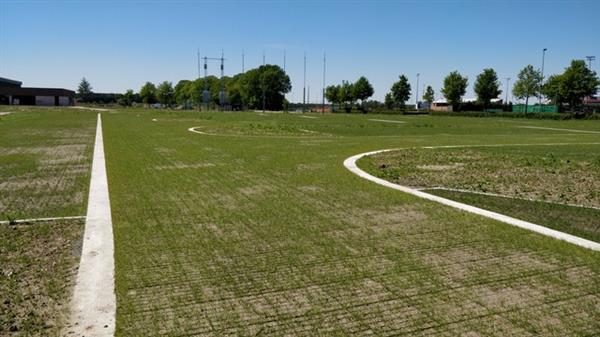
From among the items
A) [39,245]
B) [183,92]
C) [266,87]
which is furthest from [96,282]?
[183,92]

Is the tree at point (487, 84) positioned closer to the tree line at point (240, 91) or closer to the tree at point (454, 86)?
the tree at point (454, 86)

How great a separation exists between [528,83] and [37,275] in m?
83.2

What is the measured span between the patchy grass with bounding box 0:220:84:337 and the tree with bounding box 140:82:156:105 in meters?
142

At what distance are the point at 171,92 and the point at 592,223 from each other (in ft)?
467

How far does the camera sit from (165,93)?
5531 inches

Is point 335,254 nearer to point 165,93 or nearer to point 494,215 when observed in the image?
point 494,215

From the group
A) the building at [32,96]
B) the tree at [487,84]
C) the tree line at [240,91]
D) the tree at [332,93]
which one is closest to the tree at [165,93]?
the tree line at [240,91]

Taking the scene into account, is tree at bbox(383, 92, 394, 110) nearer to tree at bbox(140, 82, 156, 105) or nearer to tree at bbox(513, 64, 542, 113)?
tree at bbox(513, 64, 542, 113)

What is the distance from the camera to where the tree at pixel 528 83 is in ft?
252

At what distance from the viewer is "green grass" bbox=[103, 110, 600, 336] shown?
3.87 m

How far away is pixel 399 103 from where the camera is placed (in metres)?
95.9

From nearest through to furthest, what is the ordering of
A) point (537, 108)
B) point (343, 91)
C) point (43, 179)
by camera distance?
point (43, 179), point (537, 108), point (343, 91)

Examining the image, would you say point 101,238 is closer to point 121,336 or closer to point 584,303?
point 121,336

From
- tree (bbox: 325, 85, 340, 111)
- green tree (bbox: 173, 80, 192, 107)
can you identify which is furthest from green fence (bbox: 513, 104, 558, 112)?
green tree (bbox: 173, 80, 192, 107)
